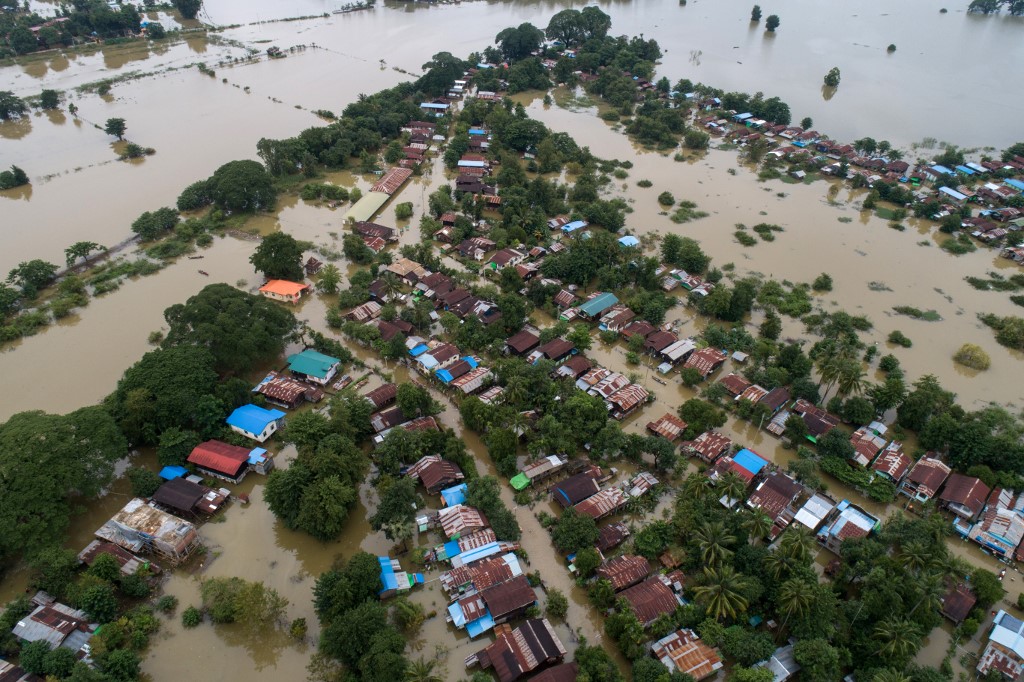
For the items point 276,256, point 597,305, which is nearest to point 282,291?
point 276,256

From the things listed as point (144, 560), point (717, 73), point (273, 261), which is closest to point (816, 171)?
point (717, 73)

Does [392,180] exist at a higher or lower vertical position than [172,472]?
higher

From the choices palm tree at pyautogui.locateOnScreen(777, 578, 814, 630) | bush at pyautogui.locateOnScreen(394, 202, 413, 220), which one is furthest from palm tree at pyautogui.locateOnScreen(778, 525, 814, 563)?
bush at pyautogui.locateOnScreen(394, 202, 413, 220)

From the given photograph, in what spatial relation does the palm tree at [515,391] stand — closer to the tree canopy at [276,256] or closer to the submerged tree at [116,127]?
the tree canopy at [276,256]

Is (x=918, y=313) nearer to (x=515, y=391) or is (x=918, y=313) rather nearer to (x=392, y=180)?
(x=515, y=391)

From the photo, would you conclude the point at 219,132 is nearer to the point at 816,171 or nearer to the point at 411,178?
the point at 411,178

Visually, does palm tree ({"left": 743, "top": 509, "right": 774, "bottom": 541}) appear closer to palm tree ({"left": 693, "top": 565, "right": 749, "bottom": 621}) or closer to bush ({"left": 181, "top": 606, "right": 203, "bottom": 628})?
palm tree ({"left": 693, "top": 565, "right": 749, "bottom": 621})
